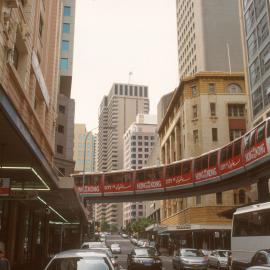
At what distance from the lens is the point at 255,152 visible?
27297 millimetres

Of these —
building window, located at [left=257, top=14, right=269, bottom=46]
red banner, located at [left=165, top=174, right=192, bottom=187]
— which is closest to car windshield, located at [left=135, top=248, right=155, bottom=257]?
red banner, located at [left=165, top=174, right=192, bottom=187]

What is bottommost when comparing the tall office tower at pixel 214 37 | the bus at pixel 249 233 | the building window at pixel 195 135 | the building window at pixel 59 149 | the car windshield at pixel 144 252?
the car windshield at pixel 144 252

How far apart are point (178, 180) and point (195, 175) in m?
2.52

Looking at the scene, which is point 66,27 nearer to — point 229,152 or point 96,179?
point 96,179

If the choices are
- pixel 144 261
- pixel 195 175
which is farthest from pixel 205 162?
pixel 144 261

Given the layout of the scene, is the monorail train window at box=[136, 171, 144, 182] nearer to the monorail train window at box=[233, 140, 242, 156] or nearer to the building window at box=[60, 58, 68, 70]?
the monorail train window at box=[233, 140, 242, 156]

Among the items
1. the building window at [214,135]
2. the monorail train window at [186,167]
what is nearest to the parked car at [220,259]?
the monorail train window at [186,167]

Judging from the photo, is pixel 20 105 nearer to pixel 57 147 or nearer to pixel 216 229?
pixel 216 229

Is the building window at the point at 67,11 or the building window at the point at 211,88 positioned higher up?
the building window at the point at 67,11

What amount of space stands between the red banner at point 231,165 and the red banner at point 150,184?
358 inches

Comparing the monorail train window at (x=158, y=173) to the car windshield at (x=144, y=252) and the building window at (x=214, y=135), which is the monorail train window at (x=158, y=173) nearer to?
the car windshield at (x=144, y=252)

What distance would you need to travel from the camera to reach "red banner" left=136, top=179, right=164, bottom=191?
42250 mm

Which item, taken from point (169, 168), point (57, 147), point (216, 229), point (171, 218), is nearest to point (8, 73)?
point (169, 168)

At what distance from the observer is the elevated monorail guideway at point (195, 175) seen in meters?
27.8
